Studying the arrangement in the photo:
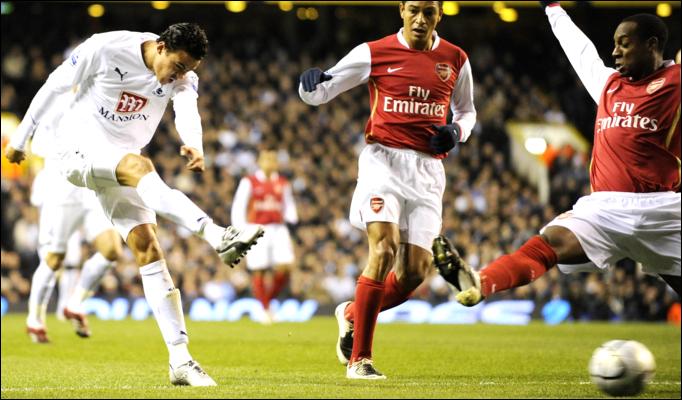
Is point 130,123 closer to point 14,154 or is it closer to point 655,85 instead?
point 14,154

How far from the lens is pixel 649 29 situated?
20.8 ft

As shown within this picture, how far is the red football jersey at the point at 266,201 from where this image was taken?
52.2ft

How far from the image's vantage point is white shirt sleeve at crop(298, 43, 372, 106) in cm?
715

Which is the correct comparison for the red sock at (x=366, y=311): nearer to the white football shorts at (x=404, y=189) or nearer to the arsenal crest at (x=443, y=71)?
the white football shorts at (x=404, y=189)

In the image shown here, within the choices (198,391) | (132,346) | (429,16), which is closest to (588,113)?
(132,346)

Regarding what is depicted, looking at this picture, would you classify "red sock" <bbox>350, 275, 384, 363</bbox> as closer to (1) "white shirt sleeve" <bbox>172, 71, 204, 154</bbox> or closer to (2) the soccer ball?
(1) "white shirt sleeve" <bbox>172, 71, 204, 154</bbox>

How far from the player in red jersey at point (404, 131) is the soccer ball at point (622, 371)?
62.2 inches

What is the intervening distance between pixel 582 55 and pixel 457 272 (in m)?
2.12

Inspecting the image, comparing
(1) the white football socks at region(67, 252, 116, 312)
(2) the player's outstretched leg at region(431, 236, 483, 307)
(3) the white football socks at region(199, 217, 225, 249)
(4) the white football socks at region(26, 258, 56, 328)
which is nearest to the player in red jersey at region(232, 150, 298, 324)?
(1) the white football socks at region(67, 252, 116, 312)

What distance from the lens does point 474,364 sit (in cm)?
885

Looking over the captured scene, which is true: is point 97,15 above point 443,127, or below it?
above

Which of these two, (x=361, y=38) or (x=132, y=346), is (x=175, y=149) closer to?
(x=361, y=38)

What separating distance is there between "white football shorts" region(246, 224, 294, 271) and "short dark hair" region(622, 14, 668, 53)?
31.7ft

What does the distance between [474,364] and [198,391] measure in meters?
3.48
